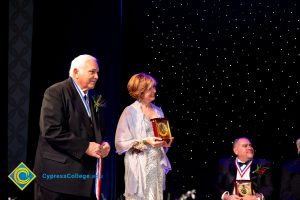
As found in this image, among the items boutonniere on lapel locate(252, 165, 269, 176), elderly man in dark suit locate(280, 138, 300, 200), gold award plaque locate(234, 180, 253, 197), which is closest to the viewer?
gold award plaque locate(234, 180, 253, 197)

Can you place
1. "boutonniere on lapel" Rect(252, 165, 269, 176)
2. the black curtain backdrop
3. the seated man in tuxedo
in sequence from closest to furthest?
"boutonniere on lapel" Rect(252, 165, 269, 176) → the seated man in tuxedo → the black curtain backdrop

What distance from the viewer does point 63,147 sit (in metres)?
3.04

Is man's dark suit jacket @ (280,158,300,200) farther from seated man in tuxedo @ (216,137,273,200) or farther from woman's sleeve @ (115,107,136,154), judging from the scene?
woman's sleeve @ (115,107,136,154)

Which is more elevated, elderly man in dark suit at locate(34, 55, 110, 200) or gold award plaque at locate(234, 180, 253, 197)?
elderly man in dark suit at locate(34, 55, 110, 200)

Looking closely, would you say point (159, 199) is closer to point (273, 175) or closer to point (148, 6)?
point (273, 175)

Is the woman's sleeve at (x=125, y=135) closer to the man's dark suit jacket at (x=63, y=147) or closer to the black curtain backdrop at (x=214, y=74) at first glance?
the man's dark suit jacket at (x=63, y=147)

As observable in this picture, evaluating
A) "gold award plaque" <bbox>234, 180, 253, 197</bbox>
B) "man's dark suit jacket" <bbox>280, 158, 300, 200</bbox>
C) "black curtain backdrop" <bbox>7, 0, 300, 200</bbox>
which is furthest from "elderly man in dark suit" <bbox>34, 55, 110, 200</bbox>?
"man's dark suit jacket" <bbox>280, 158, 300, 200</bbox>

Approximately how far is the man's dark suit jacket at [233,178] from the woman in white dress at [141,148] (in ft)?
4.39

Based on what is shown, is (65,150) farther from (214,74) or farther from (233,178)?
(214,74)

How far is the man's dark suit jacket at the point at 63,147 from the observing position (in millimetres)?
3025

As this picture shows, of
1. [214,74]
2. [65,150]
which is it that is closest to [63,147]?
[65,150]

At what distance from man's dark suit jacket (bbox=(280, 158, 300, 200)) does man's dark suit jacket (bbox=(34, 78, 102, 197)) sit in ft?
9.40

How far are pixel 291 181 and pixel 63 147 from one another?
10.2 ft

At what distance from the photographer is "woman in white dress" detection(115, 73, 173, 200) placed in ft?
13.2
